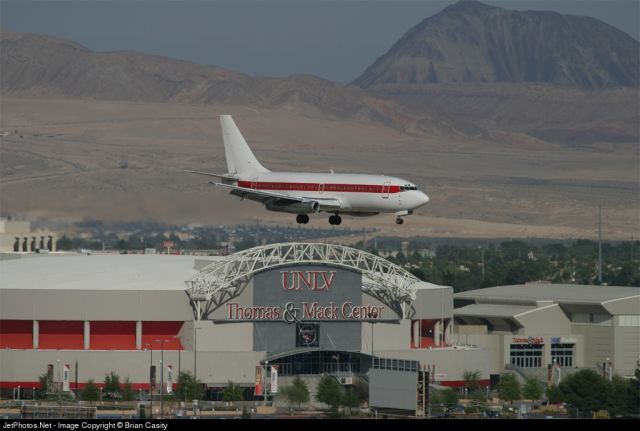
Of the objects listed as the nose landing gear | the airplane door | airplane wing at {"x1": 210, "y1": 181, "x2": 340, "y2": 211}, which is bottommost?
the nose landing gear

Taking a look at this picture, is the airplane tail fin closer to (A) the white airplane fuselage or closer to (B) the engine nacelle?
(A) the white airplane fuselage

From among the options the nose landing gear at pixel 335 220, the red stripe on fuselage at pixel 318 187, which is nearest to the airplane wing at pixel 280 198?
the red stripe on fuselage at pixel 318 187

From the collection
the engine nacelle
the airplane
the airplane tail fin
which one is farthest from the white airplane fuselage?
the airplane tail fin

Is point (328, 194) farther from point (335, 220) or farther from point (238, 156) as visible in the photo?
point (238, 156)

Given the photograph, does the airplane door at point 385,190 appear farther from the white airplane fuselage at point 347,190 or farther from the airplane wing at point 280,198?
the airplane wing at point 280,198

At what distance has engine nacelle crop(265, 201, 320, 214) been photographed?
5719 inches

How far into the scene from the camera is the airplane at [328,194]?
146375mm

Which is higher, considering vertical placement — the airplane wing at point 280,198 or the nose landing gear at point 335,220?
the airplane wing at point 280,198

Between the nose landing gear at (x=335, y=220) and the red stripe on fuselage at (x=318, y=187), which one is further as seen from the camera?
the red stripe on fuselage at (x=318, y=187)

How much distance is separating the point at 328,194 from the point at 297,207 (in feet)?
12.6

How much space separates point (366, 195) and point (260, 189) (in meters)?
9.35

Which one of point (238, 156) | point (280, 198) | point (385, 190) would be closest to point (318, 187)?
point (280, 198)

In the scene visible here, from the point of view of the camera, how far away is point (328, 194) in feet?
486
